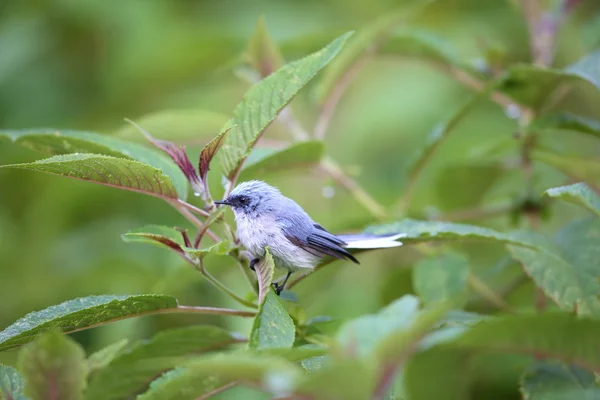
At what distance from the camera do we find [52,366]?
117 cm

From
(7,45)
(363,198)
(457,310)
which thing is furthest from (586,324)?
(7,45)

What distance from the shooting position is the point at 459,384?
6.95 ft

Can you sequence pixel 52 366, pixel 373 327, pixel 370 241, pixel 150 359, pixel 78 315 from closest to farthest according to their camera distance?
pixel 373 327, pixel 52 366, pixel 78 315, pixel 150 359, pixel 370 241

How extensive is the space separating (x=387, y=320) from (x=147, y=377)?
2.33 feet

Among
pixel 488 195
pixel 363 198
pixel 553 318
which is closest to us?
pixel 553 318

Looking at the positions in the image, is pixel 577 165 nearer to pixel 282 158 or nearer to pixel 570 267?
pixel 570 267

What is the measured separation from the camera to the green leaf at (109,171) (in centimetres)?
135

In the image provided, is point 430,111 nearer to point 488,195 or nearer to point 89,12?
point 488,195

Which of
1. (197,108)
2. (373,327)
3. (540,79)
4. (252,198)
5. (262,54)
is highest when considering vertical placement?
(197,108)

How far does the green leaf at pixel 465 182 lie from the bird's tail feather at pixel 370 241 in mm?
952

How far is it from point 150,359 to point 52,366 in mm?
370

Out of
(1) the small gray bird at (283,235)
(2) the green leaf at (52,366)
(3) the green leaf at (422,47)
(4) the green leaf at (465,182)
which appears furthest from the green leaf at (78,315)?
(4) the green leaf at (465,182)

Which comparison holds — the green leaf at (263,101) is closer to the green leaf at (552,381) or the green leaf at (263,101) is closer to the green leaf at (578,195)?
the green leaf at (578,195)

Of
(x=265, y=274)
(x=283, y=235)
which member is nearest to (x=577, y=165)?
(x=283, y=235)
